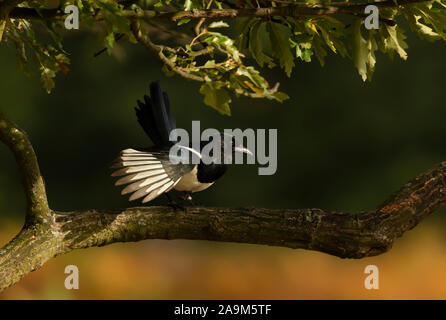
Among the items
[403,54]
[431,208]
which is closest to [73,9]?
[403,54]

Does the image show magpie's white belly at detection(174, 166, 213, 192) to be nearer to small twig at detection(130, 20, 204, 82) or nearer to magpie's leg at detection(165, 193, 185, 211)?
magpie's leg at detection(165, 193, 185, 211)

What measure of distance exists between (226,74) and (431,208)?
100cm

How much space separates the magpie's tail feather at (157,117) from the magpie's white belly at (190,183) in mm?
142

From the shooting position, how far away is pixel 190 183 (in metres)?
2.30

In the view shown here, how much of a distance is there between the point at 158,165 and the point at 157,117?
0.30 m

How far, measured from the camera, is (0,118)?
2268 mm

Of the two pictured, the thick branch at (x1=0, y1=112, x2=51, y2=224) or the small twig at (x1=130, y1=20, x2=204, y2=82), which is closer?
the small twig at (x1=130, y1=20, x2=204, y2=82)

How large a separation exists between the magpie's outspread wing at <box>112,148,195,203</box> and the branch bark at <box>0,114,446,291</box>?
0.21m

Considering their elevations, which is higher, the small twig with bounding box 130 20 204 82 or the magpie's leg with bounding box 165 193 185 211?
the small twig with bounding box 130 20 204 82

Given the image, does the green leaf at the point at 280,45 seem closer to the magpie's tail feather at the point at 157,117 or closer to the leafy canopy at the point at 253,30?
the leafy canopy at the point at 253,30

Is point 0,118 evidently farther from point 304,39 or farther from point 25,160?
point 304,39

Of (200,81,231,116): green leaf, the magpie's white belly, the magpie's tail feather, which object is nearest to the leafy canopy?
(200,81,231,116): green leaf

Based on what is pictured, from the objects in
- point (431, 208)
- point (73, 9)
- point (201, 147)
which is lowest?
point (431, 208)

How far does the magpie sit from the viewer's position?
78.6 inches
